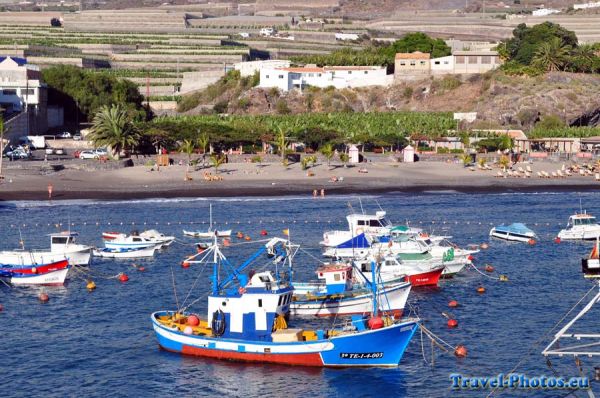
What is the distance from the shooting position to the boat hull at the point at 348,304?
71062 mm

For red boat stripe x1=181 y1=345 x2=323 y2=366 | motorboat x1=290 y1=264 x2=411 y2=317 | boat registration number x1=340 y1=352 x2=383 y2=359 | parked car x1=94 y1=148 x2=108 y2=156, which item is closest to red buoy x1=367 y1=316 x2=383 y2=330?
boat registration number x1=340 y1=352 x2=383 y2=359

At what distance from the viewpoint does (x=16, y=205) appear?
403ft

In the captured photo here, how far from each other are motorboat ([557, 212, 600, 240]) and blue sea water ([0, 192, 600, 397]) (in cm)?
194


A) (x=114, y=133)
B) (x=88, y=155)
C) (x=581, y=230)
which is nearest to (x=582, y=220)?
(x=581, y=230)

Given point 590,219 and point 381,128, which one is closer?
point 590,219

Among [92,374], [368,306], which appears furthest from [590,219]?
[92,374]

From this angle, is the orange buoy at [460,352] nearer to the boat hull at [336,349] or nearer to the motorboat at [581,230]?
the boat hull at [336,349]

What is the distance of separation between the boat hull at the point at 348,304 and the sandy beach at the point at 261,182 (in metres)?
59.4

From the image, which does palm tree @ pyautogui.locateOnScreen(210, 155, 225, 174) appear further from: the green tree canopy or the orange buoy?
the orange buoy

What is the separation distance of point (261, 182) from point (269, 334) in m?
73.9

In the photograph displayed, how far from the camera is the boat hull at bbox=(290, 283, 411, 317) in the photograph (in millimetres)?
71062

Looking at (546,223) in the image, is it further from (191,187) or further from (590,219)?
(191,187)

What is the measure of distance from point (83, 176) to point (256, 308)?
76527 mm

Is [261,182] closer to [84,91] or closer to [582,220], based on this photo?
[582,220]
